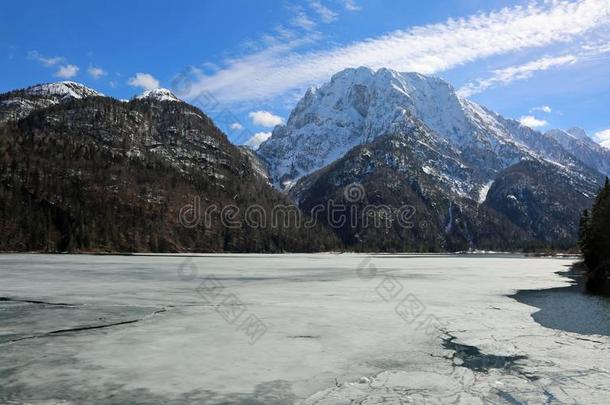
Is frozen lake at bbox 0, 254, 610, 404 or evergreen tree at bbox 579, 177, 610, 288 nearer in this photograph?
frozen lake at bbox 0, 254, 610, 404

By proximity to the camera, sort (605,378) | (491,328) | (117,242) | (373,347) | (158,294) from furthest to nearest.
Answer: (117,242)
(158,294)
(491,328)
(373,347)
(605,378)

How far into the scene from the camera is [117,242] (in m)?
182

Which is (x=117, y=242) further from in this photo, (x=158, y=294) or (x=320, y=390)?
(x=320, y=390)

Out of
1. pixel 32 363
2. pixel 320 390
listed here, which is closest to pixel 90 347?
pixel 32 363

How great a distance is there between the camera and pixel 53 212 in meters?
184

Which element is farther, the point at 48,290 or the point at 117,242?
the point at 117,242

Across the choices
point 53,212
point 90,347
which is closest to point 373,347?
point 90,347

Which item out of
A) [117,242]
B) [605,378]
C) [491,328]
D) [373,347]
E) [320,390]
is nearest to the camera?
[320,390]

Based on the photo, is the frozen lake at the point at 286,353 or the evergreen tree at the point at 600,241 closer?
the frozen lake at the point at 286,353

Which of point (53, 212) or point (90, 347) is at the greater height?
point (53, 212)

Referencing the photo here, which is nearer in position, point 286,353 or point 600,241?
point 286,353

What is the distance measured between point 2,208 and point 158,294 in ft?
534

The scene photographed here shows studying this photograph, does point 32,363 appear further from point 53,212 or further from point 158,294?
point 53,212

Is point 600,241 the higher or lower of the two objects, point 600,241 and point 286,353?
the higher
